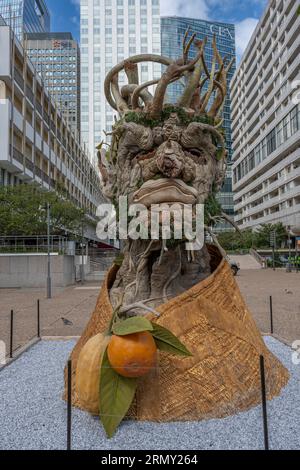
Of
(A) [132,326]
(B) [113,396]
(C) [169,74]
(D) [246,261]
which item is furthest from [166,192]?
(D) [246,261]

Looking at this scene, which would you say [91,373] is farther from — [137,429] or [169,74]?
[169,74]

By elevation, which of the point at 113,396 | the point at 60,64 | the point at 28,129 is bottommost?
the point at 113,396

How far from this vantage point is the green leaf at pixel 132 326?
2.85m

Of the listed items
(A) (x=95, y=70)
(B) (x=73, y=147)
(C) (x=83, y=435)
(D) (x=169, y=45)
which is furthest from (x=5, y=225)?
(D) (x=169, y=45)

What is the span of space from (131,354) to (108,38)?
225ft

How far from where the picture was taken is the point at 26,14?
132 metres

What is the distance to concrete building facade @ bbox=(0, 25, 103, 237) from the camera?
1040 inches

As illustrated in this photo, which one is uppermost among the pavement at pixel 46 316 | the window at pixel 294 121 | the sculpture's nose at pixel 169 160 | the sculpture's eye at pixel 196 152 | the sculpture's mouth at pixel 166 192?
the window at pixel 294 121

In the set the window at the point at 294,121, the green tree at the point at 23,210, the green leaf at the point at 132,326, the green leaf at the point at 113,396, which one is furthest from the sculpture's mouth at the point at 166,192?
the window at the point at 294,121

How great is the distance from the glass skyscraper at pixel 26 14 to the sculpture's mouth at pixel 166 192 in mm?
133950

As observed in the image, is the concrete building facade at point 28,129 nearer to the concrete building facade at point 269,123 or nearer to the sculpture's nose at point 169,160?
the sculpture's nose at point 169,160

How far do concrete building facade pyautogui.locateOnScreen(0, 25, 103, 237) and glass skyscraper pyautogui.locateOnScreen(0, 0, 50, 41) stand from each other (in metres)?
96.6

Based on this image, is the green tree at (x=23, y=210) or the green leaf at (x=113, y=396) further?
the green tree at (x=23, y=210)

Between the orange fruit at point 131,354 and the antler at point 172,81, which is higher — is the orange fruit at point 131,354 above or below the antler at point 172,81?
below
